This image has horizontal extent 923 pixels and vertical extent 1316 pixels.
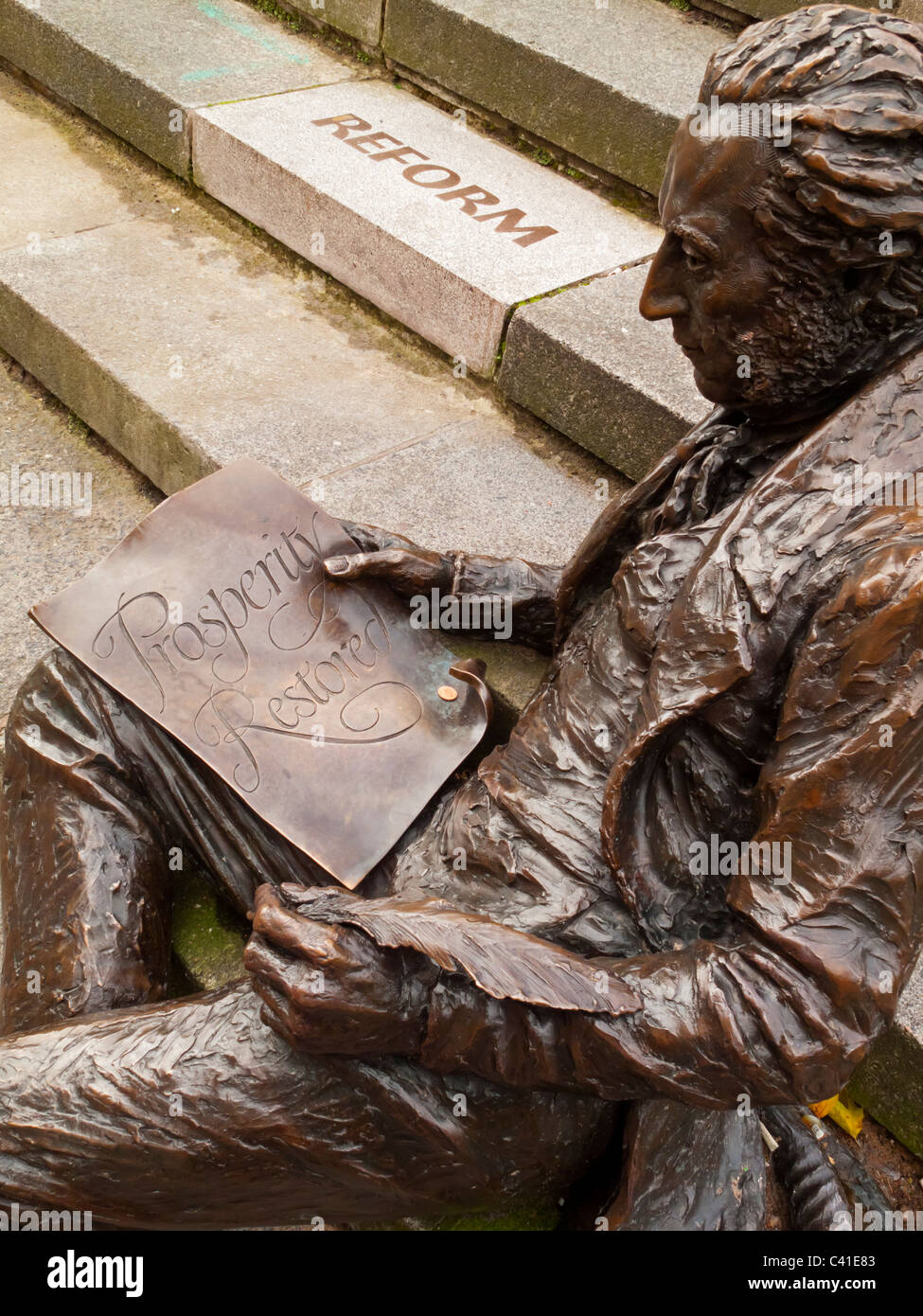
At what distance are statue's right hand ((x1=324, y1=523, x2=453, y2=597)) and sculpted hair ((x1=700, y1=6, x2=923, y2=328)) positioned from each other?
1.15 metres

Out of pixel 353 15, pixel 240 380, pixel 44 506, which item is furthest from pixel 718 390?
pixel 353 15

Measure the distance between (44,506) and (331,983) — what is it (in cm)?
280

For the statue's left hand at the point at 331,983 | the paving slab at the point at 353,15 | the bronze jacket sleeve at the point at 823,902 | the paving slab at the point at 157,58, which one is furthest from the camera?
the paving slab at the point at 353,15

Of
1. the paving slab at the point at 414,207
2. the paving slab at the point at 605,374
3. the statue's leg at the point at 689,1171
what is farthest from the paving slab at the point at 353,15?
the statue's leg at the point at 689,1171

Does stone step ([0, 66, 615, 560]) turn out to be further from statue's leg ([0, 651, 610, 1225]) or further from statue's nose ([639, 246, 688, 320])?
statue's leg ([0, 651, 610, 1225])

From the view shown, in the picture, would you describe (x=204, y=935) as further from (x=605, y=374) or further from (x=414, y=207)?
(x=414, y=207)

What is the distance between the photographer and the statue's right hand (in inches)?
105

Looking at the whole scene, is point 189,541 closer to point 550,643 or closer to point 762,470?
point 550,643

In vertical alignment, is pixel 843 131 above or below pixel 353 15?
above

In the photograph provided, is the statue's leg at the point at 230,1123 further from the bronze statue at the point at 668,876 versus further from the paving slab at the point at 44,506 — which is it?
the paving slab at the point at 44,506

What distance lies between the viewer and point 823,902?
1649mm

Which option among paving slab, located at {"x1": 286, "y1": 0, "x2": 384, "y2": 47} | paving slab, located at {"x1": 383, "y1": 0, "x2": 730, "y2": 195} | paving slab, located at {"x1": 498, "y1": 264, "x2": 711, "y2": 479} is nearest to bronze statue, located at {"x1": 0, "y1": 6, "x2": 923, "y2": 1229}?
paving slab, located at {"x1": 498, "y1": 264, "x2": 711, "y2": 479}

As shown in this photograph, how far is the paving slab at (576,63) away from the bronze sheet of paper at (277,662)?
2262 mm

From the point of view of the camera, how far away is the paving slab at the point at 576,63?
4.20 meters
